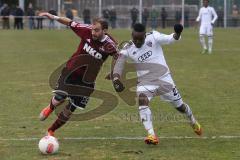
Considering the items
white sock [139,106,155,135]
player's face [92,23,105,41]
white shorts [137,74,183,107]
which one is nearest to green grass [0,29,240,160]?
white sock [139,106,155,135]

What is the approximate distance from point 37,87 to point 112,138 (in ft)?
21.5

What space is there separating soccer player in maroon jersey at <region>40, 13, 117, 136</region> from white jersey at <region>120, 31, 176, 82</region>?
9.8 inches

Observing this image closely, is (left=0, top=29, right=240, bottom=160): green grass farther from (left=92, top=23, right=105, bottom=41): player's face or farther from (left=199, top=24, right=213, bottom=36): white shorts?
(left=199, top=24, right=213, bottom=36): white shorts

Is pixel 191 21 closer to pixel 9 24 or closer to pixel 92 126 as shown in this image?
pixel 9 24

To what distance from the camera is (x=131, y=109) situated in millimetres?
12578

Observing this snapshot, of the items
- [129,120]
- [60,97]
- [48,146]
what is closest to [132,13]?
[129,120]

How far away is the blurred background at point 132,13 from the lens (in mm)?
53406

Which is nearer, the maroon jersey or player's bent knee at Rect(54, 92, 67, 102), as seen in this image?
the maroon jersey

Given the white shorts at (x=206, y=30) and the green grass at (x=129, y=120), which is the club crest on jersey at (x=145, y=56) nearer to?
the green grass at (x=129, y=120)

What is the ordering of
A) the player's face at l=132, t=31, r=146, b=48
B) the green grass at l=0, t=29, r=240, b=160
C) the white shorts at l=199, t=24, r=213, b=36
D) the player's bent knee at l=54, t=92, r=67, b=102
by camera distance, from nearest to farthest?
1. the green grass at l=0, t=29, r=240, b=160
2. the player's face at l=132, t=31, r=146, b=48
3. the player's bent knee at l=54, t=92, r=67, b=102
4. the white shorts at l=199, t=24, r=213, b=36

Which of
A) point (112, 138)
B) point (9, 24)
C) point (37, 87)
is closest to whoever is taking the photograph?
point (112, 138)

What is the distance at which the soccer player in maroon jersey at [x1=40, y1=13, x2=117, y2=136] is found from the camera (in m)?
9.20

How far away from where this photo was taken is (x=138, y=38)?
29.6ft

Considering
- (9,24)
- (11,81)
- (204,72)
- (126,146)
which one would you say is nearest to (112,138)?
(126,146)
